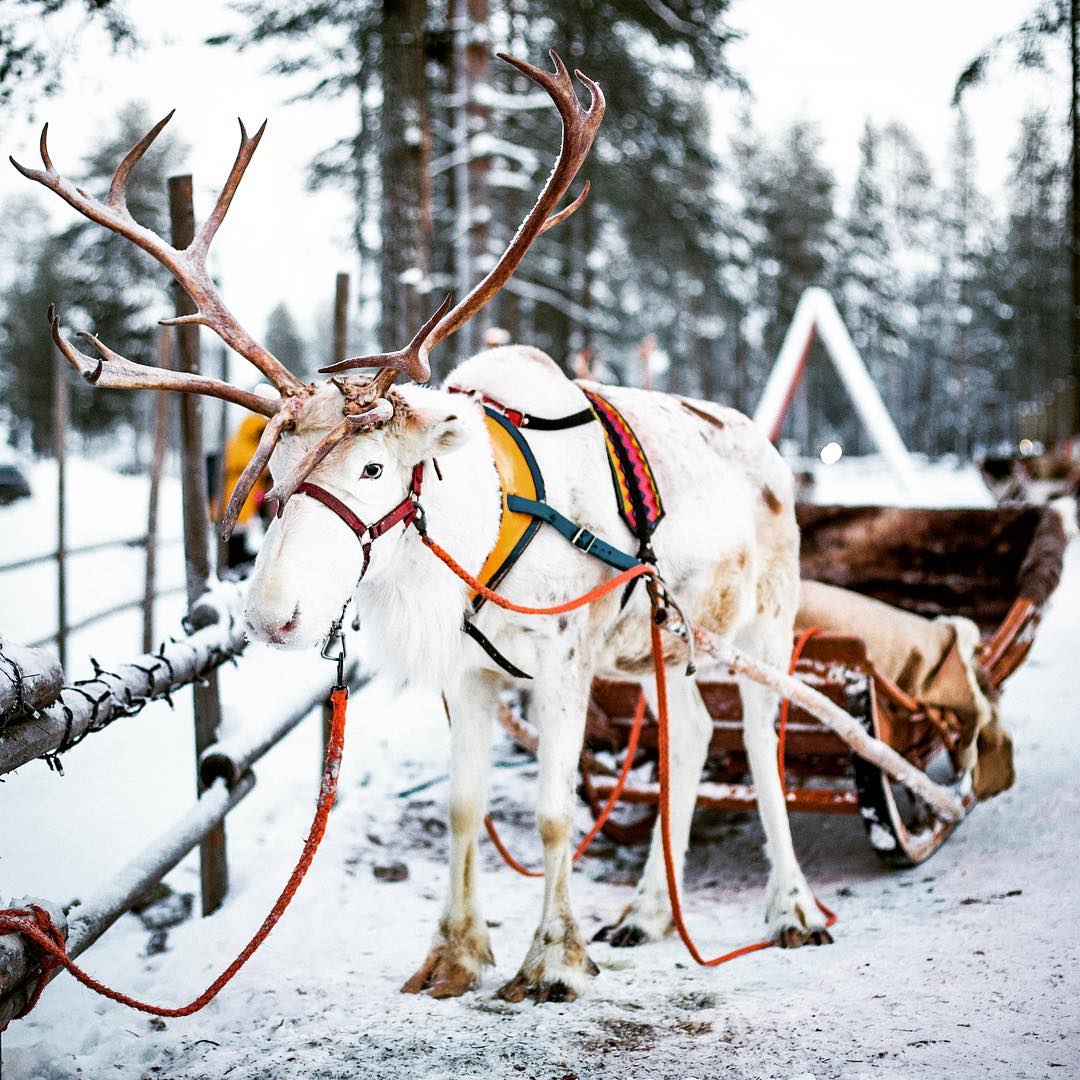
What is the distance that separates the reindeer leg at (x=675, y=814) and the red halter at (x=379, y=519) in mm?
1610

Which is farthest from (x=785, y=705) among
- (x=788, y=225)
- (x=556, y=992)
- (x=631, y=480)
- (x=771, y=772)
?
(x=788, y=225)

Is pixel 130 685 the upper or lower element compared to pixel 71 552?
upper

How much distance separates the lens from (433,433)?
8.98 ft

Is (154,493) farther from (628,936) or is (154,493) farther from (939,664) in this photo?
(939,664)

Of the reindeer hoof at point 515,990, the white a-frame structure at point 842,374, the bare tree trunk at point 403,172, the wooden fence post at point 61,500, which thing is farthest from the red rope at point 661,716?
the white a-frame structure at point 842,374

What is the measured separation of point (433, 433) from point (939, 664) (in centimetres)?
306

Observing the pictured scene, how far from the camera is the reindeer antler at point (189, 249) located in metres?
2.78

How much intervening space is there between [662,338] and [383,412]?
34.9 metres

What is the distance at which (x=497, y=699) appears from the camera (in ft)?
11.5

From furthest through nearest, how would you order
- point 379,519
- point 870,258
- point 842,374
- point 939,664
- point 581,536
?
point 870,258 < point 842,374 < point 939,664 < point 581,536 < point 379,519

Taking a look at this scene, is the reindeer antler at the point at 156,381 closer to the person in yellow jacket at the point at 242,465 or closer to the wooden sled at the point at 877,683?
the wooden sled at the point at 877,683

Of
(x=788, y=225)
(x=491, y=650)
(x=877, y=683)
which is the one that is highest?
(x=788, y=225)

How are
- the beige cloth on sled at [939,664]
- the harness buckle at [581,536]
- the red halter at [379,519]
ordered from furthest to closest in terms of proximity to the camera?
the beige cloth on sled at [939,664] → the harness buckle at [581,536] → the red halter at [379,519]

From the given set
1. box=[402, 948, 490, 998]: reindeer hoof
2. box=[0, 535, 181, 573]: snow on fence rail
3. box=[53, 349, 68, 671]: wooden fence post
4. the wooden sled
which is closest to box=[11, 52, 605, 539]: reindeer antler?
box=[402, 948, 490, 998]: reindeer hoof
